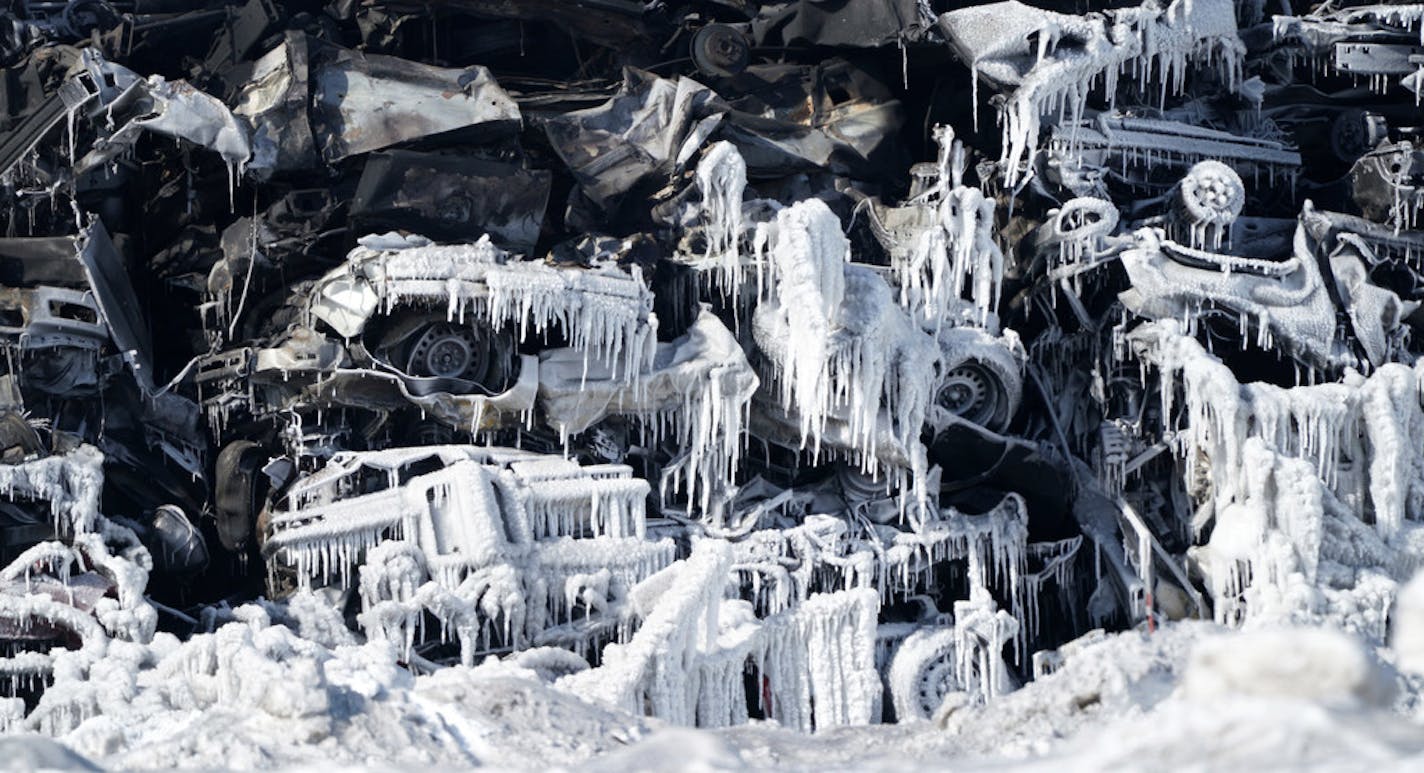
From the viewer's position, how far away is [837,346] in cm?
2684

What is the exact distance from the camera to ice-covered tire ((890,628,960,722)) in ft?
88.0

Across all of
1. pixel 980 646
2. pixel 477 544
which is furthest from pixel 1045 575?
pixel 477 544

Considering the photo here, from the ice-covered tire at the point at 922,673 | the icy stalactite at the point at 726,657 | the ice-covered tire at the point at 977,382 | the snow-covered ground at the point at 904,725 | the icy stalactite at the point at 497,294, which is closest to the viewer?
the snow-covered ground at the point at 904,725

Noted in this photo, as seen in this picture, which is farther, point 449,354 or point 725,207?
point 725,207

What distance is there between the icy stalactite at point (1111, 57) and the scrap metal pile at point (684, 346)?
7 cm

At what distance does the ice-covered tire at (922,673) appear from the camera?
26.8m

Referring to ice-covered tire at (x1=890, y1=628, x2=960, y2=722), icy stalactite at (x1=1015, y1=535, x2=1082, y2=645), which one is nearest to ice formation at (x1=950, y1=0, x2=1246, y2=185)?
icy stalactite at (x1=1015, y1=535, x2=1082, y2=645)

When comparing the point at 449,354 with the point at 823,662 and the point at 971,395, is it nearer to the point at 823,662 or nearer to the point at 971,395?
the point at 823,662

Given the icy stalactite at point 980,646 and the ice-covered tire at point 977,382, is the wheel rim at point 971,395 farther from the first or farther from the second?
the icy stalactite at point 980,646

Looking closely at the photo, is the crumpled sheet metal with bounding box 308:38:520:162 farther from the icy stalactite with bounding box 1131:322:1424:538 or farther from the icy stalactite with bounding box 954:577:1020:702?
the icy stalactite with bounding box 1131:322:1424:538

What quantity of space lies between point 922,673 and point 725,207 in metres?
5.45

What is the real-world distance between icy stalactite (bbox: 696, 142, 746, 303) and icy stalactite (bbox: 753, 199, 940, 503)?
1.57 feet

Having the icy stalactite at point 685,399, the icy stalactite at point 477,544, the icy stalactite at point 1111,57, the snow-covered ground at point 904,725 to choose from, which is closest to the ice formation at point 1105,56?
the icy stalactite at point 1111,57

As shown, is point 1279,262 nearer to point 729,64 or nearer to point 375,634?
point 729,64
